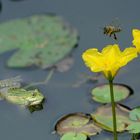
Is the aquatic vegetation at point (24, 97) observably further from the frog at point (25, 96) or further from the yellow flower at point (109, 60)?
the yellow flower at point (109, 60)

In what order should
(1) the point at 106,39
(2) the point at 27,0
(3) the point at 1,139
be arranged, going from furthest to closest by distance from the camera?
(2) the point at 27,0 < (1) the point at 106,39 < (3) the point at 1,139

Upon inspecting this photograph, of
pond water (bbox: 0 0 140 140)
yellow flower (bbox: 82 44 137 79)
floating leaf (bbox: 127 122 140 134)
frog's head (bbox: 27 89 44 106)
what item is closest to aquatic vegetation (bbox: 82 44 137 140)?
yellow flower (bbox: 82 44 137 79)

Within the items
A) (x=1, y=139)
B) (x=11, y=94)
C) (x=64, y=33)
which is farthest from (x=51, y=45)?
(x=1, y=139)

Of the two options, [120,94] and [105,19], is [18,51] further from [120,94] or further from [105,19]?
[120,94]

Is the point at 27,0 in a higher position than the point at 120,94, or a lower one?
higher


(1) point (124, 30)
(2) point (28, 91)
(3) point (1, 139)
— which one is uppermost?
(1) point (124, 30)

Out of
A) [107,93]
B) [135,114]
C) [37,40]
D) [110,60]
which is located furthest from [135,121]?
[37,40]

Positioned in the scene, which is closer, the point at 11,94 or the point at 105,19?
the point at 11,94

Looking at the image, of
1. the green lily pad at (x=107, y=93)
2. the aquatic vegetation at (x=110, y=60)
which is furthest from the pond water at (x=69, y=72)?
the aquatic vegetation at (x=110, y=60)
